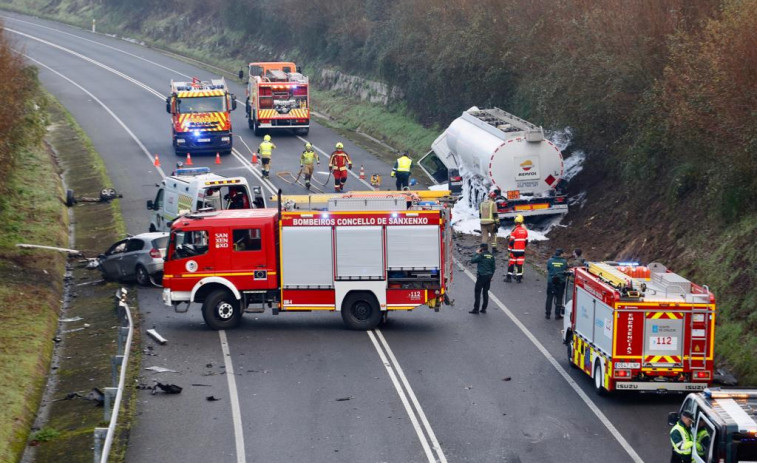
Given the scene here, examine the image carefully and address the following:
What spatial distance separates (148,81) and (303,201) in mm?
43179

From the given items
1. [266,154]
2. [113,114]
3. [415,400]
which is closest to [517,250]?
[415,400]

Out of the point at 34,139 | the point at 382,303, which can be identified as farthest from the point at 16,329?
the point at 34,139

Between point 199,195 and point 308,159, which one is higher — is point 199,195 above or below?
below

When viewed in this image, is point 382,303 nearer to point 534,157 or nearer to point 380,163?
point 534,157

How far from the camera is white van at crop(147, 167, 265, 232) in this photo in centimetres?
2981

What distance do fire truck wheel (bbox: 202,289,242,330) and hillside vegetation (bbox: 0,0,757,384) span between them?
33.2 feet

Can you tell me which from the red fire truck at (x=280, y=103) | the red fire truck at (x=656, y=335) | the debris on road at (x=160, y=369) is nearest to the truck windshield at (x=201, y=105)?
the red fire truck at (x=280, y=103)

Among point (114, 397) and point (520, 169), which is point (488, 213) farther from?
point (114, 397)

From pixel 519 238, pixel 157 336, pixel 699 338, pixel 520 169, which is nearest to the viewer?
pixel 699 338

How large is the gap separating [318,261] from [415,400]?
5.11 metres

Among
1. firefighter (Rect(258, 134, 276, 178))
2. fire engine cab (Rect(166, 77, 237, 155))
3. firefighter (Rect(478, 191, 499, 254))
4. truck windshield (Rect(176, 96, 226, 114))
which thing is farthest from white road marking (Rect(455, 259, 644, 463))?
truck windshield (Rect(176, 96, 226, 114))

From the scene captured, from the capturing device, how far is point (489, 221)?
3067cm

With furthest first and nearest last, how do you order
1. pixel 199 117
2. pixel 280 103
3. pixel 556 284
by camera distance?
pixel 280 103 < pixel 199 117 < pixel 556 284

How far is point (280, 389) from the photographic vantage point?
66.2 feet
